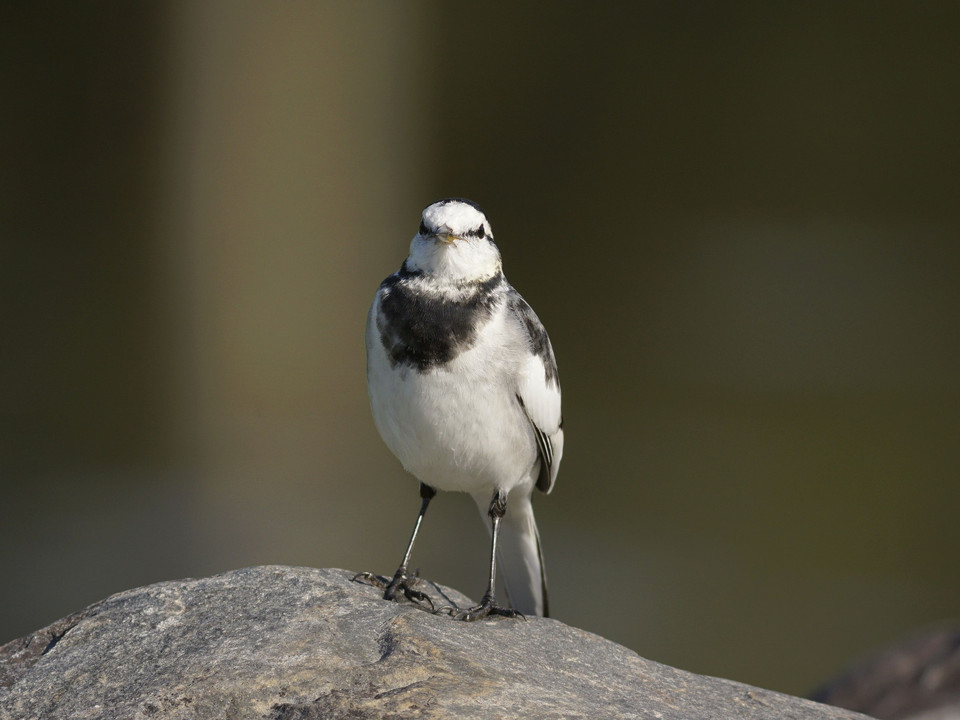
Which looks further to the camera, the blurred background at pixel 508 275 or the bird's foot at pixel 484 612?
the blurred background at pixel 508 275

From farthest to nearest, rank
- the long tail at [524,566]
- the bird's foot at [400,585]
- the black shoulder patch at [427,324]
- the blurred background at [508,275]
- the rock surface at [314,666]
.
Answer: the blurred background at [508,275] → the long tail at [524,566] → the bird's foot at [400,585] → the black shoulder patch at [427,324] → the rock surface at [314,666]

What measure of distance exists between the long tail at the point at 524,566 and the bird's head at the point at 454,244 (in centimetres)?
116

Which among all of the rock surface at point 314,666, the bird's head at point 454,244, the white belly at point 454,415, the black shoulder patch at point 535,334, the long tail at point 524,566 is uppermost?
the bird's head at point 454,244

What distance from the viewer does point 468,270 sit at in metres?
3.70

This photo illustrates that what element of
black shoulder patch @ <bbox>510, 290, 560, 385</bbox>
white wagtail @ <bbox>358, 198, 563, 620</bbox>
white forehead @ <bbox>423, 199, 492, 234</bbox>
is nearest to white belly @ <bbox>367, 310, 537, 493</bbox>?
white wagtail @ <bbox>358, 198, 563, 620</bbox>

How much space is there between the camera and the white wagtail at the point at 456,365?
141 inches

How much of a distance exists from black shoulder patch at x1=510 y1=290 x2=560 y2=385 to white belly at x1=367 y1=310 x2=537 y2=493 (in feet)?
0.54

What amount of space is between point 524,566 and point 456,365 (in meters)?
1.26

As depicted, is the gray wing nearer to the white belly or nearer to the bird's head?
the white belly

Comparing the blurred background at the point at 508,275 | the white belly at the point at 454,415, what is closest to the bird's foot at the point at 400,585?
the white belly at the point at 454,415

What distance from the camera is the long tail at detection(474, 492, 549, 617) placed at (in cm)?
448

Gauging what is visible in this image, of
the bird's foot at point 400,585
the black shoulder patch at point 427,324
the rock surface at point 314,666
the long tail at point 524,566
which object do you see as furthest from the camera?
the long tail at point 524,566

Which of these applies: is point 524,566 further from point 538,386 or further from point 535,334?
point 535,334

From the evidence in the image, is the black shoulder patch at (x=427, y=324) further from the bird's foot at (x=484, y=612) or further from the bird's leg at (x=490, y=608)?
the bird's foot at (x=484, y=612)
